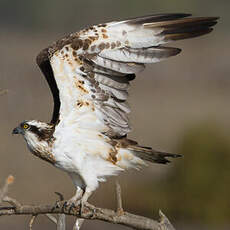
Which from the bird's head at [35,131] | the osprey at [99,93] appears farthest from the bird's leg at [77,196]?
the bird's head at [35,131]

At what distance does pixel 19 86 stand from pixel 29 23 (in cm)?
1201

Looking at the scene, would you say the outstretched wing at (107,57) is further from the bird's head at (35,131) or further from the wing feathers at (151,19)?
the bird's head at (35,131)

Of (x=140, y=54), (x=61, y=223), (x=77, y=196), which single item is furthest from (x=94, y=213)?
(x=140, y=54)

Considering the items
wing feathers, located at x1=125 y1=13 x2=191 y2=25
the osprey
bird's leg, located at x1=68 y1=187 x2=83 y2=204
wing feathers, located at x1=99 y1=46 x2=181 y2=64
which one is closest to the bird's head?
the osprey

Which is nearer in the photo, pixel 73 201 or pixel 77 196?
pixel 73 201

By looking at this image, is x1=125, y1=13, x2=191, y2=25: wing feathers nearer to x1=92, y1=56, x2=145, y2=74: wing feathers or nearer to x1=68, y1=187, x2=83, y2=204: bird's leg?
x1=92, y1=56, x2=145, y2=74: wing feathers

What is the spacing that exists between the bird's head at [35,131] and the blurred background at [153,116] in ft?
2.05

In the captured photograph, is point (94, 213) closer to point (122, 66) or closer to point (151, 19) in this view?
point (122, 66)

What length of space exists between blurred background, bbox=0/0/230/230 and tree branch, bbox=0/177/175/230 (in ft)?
2.83

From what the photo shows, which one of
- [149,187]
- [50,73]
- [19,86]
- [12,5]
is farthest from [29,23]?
[50,73]

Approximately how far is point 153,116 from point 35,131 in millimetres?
14358

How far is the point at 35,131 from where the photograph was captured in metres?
6.69

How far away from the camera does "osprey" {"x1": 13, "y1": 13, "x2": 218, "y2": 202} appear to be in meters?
6.55

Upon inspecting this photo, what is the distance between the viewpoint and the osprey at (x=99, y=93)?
6.55 metres
